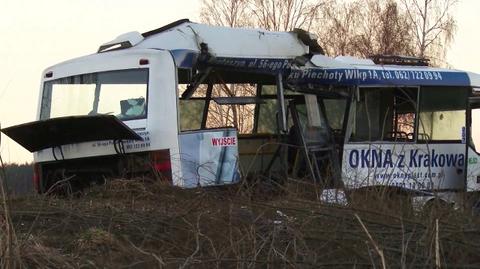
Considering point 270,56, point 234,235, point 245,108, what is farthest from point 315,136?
point 234,235

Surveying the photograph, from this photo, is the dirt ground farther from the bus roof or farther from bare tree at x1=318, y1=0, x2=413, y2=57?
bare tree at x1=318, y1=0, x2=413, y2=57

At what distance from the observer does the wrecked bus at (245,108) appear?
26.5 ft

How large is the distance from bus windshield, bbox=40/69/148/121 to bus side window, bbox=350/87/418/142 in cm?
312

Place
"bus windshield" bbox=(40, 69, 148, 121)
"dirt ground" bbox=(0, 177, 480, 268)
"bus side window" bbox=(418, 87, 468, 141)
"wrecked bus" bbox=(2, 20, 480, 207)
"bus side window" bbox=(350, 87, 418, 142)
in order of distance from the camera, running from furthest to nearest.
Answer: "bus side window" bbox=(418, 87, 468, 141) → "bus side window" bbox=(350, 87, 418, 142) → "bus windshield" bbox=(40, 69, 148, 121) → "wrecked bus" bbox=(2, 20, 480, 207) → "dirt ground" bbox=(0, 177, 480, 268)

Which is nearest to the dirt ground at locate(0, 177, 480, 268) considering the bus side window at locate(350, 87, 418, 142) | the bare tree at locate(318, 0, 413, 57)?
the bus side window at locate(350, 87, 418, 142)

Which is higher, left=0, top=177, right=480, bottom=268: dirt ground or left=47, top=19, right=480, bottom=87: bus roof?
left=47, top=19, right=480, bottom=87: bus roof

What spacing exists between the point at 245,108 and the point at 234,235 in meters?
5.99

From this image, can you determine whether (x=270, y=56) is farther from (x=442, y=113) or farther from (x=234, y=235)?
(x=234, y=235)

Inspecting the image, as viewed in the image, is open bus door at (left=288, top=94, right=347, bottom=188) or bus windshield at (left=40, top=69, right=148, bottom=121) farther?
open bus door at (left=288, top=94, right=347, bottom=188)

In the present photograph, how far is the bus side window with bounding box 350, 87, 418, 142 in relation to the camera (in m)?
→ 9.76

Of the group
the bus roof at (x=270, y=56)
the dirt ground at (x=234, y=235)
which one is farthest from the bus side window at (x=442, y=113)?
the dirt ground at (x=234, y=235)

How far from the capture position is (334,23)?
96.9 ft

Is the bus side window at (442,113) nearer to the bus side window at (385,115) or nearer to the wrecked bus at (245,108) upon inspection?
the wrecked bus at (245,108)

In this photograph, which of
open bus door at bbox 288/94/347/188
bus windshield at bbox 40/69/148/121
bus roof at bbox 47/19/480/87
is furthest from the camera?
open bus door at bbox 288/94/347/188
